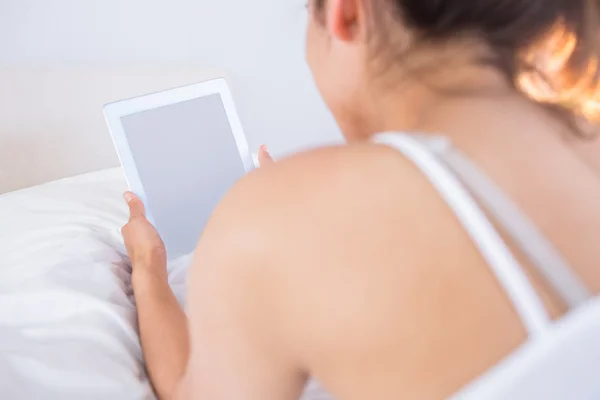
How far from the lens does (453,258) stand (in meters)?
0.39

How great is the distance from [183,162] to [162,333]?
33cm

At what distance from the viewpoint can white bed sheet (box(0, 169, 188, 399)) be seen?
2.00 feet

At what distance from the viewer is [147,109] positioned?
896 millimetres

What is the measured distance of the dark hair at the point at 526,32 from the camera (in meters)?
0.43

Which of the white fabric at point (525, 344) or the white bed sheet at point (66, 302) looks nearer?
the white fabric at point (525, 344)

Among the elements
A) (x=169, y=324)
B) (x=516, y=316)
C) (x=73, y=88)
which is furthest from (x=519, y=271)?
(x=73, y=88)

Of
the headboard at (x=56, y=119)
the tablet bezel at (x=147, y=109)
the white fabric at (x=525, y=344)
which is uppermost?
the headboard at (x=56, y=119)

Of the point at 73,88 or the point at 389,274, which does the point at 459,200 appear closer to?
the point at 389,274

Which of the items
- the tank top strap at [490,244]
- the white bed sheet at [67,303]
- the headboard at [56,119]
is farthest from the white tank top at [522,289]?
the headboard at [56,119]

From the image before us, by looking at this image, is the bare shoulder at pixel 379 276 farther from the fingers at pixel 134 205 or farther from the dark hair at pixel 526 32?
the fingers at pixel 134 205

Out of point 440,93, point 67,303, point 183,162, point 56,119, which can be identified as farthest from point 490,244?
point 56,119

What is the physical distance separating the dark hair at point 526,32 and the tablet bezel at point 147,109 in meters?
0.44

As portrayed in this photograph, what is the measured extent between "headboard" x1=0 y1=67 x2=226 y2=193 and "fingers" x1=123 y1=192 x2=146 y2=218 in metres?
0.41

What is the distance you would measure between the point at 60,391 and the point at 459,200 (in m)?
0.44
